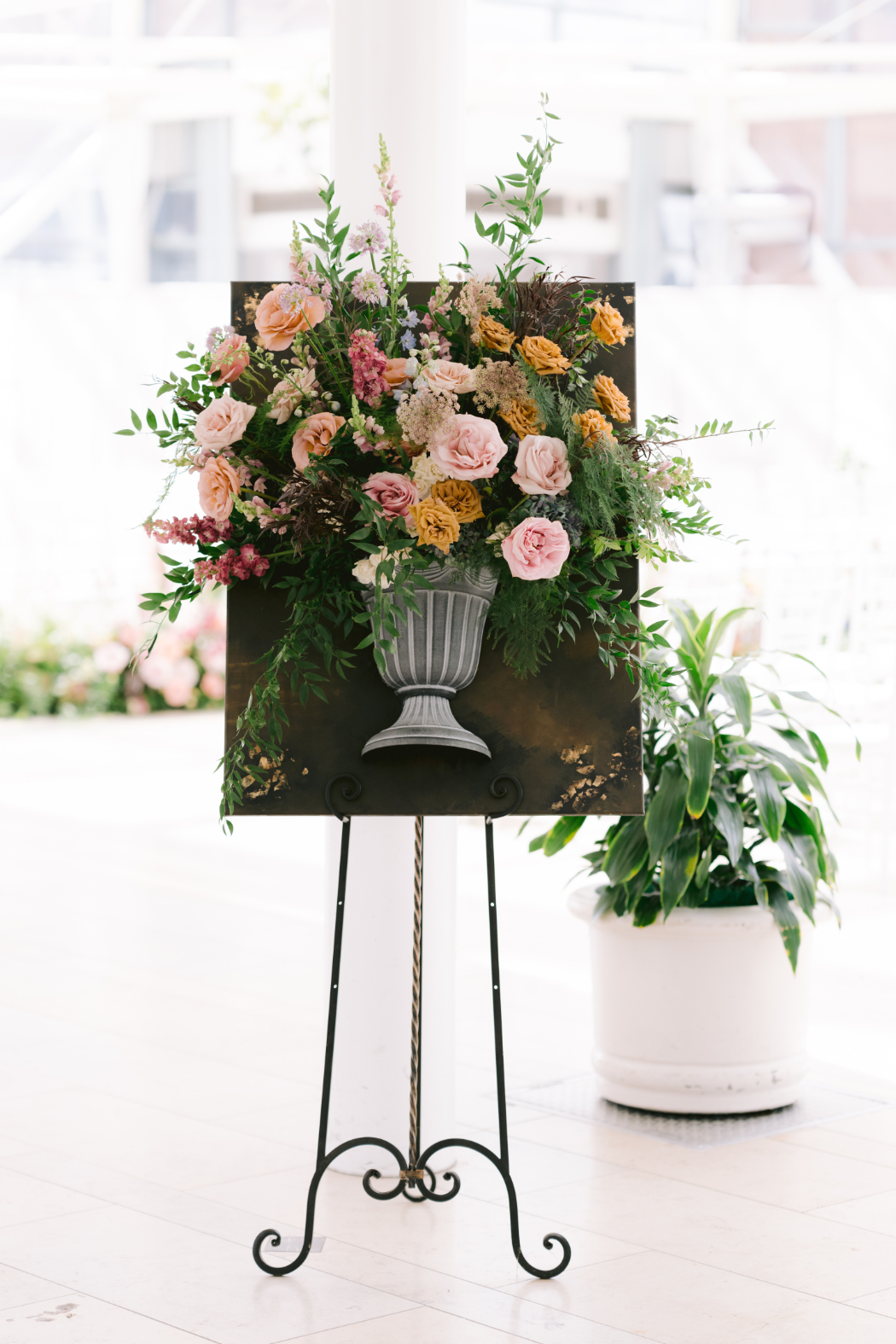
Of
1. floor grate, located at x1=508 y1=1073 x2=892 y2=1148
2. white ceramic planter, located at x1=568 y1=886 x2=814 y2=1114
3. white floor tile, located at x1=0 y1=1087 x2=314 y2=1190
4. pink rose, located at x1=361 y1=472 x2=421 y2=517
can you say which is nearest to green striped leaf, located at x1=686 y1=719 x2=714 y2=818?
white ceramic planter, located at x1=568 y1=886 x2=814 y2=1114

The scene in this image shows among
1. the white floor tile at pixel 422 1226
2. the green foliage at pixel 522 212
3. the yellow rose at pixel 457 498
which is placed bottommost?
the white floor tile at pixel 422 1226

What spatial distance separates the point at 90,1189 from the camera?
110 inches

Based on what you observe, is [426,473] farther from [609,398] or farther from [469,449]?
[609,398]

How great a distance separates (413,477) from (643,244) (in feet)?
26.6

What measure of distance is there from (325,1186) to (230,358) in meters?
1.43

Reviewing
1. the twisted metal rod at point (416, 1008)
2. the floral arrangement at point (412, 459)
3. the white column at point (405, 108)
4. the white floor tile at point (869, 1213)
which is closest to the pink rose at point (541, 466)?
the floral arrangement at point (412, 459)

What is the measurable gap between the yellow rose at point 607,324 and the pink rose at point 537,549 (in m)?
0.28

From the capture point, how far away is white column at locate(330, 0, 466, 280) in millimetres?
2857

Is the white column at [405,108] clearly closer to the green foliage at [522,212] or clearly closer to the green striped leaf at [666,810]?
the green foliage at [522,212]

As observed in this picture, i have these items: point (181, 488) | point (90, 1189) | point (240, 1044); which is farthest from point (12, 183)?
point (90, 1189)

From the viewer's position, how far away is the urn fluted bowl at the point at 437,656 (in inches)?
91.2

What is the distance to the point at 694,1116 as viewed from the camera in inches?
127

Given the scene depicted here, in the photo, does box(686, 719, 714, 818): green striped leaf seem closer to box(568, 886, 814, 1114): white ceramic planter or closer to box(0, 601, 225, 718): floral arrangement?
box(568, 886, 814, 1114): white ceramic planter

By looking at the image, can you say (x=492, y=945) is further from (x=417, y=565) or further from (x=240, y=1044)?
(x=240, y=1044)
